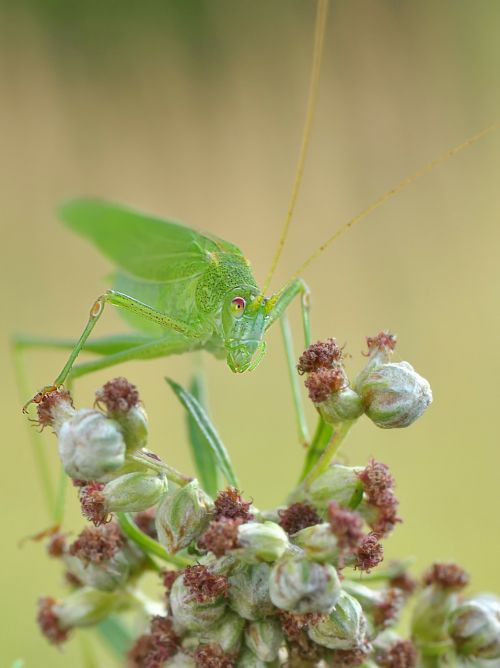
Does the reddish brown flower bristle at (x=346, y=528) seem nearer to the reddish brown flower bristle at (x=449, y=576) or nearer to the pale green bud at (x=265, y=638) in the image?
the pale green bud at (x=265, y=638)

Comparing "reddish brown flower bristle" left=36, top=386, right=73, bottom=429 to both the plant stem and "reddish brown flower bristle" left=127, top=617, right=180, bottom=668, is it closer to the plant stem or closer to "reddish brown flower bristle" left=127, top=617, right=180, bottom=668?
the plant stem

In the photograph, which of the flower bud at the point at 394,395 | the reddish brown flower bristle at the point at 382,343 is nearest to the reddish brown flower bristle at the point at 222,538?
the flower bud at the point at 394,395

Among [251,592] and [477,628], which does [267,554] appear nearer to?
[251,592]

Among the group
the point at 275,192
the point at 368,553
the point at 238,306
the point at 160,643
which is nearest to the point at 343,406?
the point at 368,553

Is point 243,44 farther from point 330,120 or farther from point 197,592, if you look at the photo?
point 197,592

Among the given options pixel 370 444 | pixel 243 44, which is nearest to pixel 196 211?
pixel 243 44

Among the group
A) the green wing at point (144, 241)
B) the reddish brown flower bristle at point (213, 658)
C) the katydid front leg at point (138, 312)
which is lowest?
the reddish brown flower bristle at point (213, 658)
